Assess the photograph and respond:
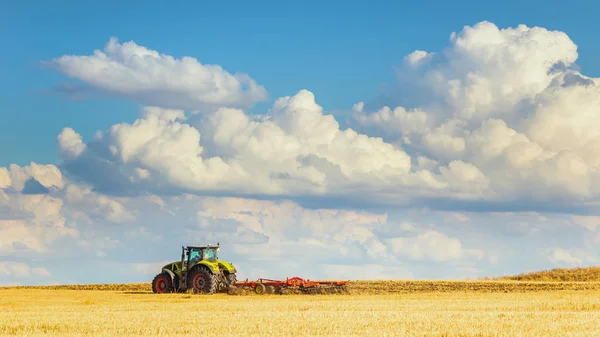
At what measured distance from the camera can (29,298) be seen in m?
47.8

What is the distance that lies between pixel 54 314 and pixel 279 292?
60.7ft

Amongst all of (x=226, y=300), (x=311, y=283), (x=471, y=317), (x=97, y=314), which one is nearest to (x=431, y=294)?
(x=311, y=283)

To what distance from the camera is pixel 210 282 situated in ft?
159

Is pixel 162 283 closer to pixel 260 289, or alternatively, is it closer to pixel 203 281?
pixel 203 281

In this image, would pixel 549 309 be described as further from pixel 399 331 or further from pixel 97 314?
pixel 97 314

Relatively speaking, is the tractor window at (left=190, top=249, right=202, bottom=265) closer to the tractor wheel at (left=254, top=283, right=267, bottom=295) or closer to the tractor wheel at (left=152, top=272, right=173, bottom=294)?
the tractor wheel at (left=152, top=272, right=173, bottom=294)

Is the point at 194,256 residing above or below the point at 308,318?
above

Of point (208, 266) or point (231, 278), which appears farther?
point (231, 278)

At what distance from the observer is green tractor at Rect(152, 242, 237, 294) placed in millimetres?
48812

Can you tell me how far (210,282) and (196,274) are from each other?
126 cm

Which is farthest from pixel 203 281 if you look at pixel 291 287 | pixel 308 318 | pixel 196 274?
pixel 308 318

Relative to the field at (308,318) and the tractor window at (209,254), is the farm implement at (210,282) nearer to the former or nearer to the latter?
the tractor window at (209,254)

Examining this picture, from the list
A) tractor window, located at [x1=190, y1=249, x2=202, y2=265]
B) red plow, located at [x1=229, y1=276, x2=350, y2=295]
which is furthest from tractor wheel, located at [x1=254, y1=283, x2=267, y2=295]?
tractor window, located at [x1=190, y1=249, x2=202, y2=265]

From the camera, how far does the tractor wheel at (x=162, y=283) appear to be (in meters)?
50.0
